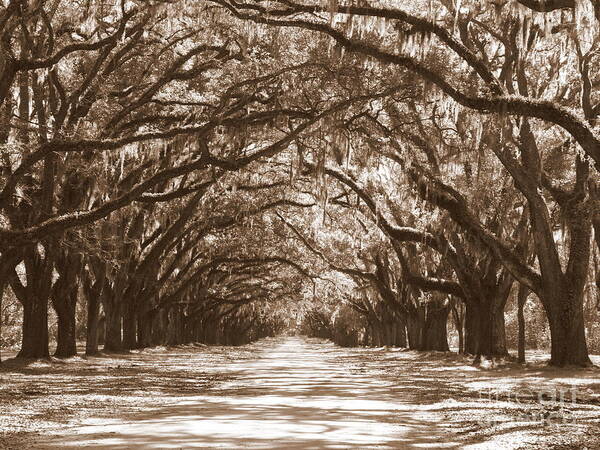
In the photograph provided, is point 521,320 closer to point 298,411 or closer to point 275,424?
point 298,411

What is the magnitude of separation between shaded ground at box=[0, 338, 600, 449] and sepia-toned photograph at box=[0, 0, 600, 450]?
0.07 meters

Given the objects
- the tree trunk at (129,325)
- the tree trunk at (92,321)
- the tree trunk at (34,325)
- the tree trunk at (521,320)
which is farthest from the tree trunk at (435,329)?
the tree trunk at (34,325)

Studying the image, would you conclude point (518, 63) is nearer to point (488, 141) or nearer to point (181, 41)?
point (488, 141)

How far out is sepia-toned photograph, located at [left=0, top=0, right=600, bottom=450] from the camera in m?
10.3

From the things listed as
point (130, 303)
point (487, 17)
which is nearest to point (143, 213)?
point (130, 303)

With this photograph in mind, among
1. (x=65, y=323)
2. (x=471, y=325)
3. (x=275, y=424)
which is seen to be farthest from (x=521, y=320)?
(x=275, y=424)

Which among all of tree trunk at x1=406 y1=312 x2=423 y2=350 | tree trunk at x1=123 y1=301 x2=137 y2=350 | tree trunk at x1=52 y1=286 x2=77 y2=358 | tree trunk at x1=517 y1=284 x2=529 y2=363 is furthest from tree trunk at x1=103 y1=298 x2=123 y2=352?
tree trunk at x1=517 y1=284 x2=529 y2=363

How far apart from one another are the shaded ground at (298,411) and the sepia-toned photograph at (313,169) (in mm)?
65

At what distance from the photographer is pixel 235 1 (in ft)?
45.0

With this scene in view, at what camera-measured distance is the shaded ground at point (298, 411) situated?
788 cm

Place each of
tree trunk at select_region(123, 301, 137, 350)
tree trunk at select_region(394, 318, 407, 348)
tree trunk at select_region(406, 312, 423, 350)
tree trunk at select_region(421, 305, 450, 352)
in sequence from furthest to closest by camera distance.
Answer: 1. tree trunk at select_region(394, 318, 407, 348)
2. tree trunk at select_region(406, 312, 423, 350)
3. tree trunk at select_region(421, 305, 450, 352)
4. tree trunk at select_region(123, 301, 137, 350)

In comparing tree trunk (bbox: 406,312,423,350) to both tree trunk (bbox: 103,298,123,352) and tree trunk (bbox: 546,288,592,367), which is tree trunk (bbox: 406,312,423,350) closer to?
tree trunk (bbox: 103,298,123,352)

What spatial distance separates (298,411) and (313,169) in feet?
39.7

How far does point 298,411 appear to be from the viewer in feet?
34.6
